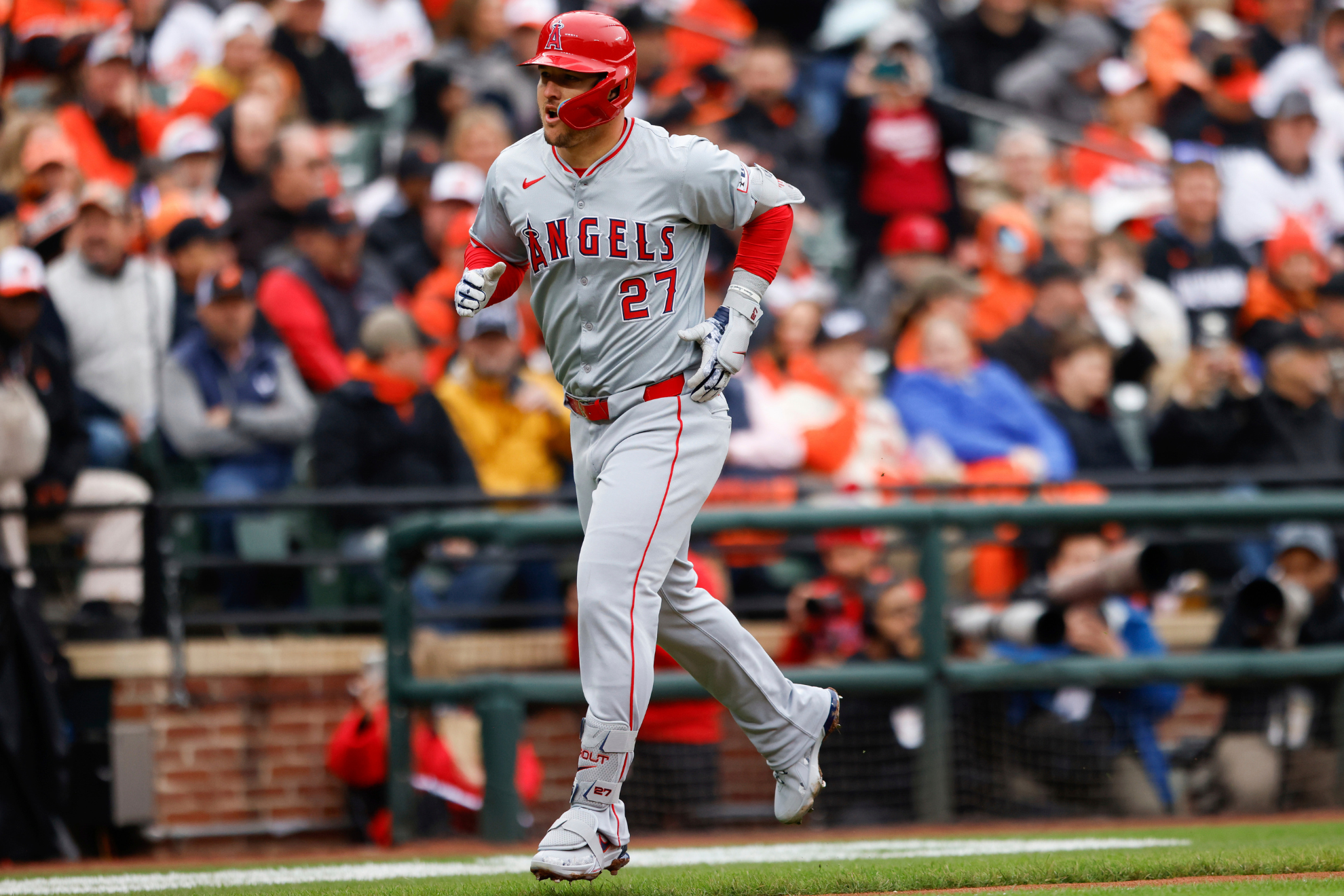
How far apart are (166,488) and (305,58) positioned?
3.72 m

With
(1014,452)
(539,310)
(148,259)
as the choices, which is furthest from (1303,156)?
(539,310)

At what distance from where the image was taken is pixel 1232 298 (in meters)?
10.7

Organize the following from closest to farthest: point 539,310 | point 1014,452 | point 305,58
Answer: point 539,310 < point 1014,452 < point 305,58

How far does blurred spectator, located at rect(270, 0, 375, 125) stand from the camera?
10.4 m

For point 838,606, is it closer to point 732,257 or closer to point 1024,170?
point 732,257

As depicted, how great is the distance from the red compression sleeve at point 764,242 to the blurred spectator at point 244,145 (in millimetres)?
5148

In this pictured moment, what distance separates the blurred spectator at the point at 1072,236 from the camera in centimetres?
1066

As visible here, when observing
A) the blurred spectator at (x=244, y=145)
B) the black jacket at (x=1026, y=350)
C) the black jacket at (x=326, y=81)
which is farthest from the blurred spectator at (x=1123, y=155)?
the blurred spectator at (x=244, y=145)

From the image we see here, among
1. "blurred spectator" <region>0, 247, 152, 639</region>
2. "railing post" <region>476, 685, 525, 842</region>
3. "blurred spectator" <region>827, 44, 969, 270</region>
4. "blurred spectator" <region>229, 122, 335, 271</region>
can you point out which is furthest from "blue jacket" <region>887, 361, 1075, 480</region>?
"blurred spectator" <region>0, 247, 152, 639</region>

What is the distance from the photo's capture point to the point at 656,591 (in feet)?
14.9

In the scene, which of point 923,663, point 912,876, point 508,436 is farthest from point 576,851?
point 508,436

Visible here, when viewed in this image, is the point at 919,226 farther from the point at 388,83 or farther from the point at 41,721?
the point at 41,721

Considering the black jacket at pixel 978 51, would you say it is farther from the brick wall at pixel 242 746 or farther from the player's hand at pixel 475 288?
the player's hand at pixel 475 288

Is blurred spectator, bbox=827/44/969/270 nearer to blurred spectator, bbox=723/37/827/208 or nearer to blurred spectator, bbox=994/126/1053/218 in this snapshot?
blurred spectator, bbox=723/37/827/208
